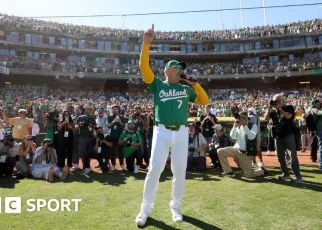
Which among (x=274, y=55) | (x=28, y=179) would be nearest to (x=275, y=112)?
(x=28, y=179)

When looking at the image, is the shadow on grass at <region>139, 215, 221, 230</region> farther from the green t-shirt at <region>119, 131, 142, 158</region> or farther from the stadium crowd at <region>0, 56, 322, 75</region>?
the stadium crowd at <region>0, 56, 322, 75</region>

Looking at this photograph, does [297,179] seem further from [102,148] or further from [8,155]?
[8,155]

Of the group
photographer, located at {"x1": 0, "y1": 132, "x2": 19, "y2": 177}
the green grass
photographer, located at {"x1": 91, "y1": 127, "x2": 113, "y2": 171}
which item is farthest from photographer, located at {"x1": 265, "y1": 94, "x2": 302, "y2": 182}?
photographer, located at {"x1": 0, "y1": 132, "x2": 19, "y2": 177}

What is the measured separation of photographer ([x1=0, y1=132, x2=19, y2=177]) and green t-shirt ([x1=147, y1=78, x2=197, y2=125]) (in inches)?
210

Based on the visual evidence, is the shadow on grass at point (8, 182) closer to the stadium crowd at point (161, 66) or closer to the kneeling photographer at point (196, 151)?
the kneeling photographer at point (196, 151)

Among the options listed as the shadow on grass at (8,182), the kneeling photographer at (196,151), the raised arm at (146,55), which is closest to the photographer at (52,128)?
the shadow on grass at (8,182)

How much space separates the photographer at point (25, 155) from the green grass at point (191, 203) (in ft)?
2.33

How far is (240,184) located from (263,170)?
125 centimetres

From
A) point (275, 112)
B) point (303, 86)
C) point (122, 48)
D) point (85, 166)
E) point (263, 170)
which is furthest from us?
point (122, 48)

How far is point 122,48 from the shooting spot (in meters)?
40.2

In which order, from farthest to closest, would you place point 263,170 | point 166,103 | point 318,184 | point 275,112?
1. point 263,170
2. point 275,112
3. point 318,184
4. point 166,103

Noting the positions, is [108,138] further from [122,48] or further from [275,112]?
[122,48]

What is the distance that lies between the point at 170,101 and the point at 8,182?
16.3ft

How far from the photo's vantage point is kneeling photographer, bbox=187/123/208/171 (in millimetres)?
8234
